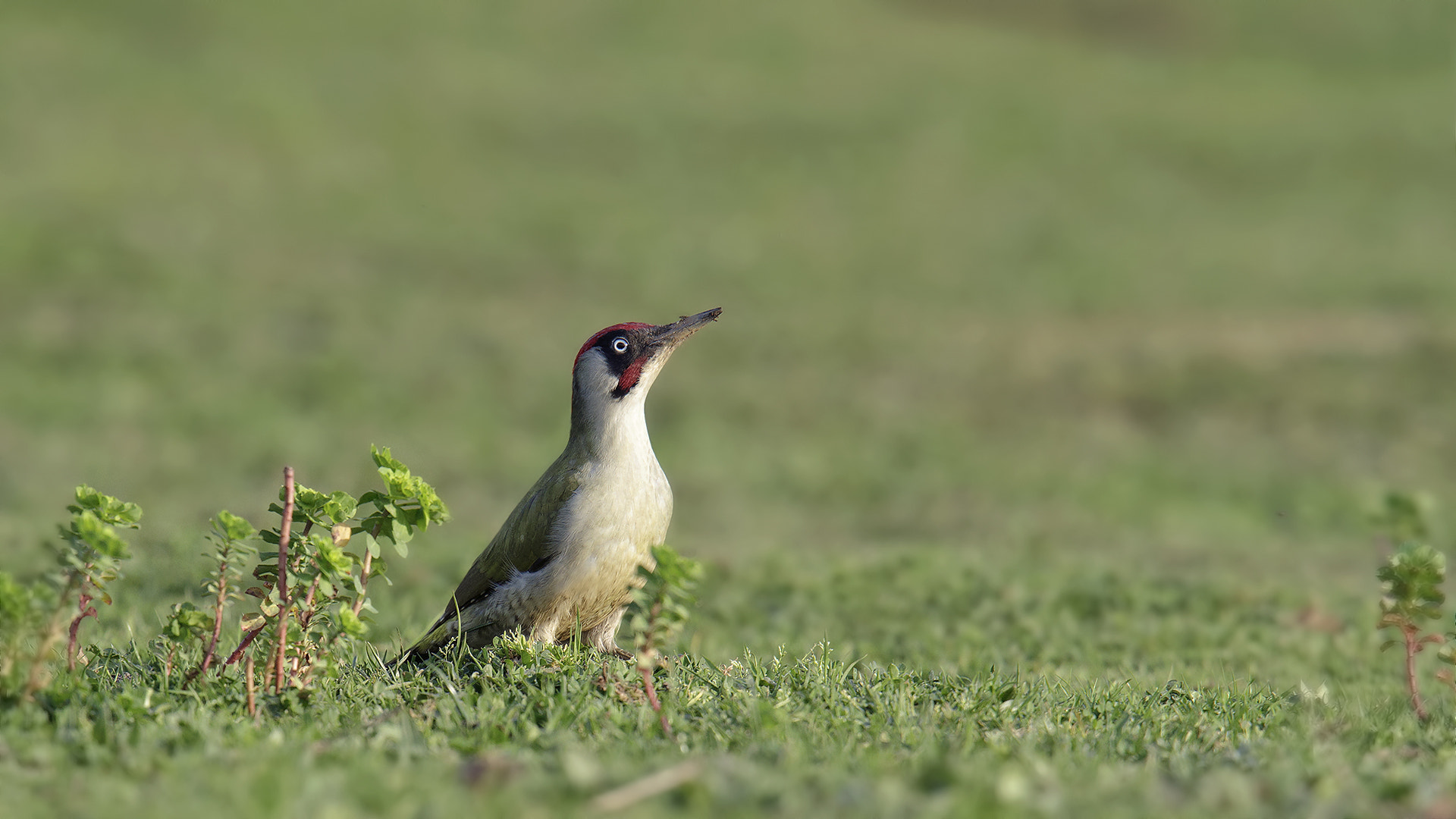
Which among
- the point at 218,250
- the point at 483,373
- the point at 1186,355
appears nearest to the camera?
the point at 483,373

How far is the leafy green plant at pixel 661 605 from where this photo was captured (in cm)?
479

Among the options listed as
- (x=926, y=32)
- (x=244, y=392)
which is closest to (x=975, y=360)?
(x=244, y=392)

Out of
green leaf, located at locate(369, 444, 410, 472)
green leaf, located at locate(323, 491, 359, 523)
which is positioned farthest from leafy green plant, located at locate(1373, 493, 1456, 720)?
green leaf, located at locate(323, 491, 359, 523)

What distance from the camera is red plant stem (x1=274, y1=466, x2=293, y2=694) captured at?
5.18 metres

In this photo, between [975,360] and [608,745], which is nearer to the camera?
[608,745]

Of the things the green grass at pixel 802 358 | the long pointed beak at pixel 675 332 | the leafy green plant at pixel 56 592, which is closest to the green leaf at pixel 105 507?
the leafy green plant at pixel 56 592

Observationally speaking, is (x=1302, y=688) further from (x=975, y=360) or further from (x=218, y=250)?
(x=218, y=250)

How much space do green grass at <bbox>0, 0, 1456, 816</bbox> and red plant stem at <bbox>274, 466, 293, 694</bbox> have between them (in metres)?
0.21

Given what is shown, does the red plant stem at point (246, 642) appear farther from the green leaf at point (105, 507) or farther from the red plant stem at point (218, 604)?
the green leaf at point (105, 507)

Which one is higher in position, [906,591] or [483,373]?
[483,373]

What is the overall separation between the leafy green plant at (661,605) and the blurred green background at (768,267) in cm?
360

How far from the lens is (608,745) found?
4793mm

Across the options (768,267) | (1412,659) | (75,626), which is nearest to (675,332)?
(75,626)

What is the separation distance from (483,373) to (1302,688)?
14.8 meters
